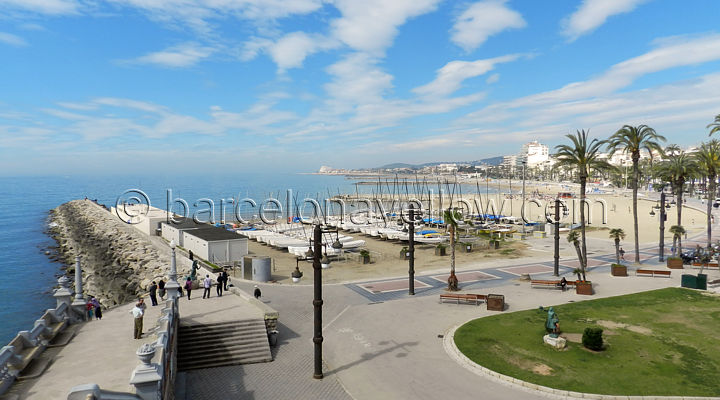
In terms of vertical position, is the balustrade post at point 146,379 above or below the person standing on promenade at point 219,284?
above

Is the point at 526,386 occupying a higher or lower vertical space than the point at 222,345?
lower

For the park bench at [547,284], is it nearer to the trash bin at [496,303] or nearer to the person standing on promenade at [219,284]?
the trash bin at [496,303]

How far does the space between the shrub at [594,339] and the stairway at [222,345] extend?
13105mm

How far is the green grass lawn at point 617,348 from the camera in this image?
46.3ft

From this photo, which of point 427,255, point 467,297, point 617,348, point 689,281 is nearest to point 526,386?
point 617,348

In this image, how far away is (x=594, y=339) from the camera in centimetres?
1664

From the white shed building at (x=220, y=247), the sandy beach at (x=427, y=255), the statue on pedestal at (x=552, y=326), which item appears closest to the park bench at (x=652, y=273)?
the sandy beach at (x=427, y=255)

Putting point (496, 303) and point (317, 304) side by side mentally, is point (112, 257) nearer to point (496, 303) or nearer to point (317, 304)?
point (317, 304)

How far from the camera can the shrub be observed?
1661 centimetres

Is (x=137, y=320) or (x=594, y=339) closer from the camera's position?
(x=137, y=320)

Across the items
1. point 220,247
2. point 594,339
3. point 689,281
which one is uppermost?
point 220,247

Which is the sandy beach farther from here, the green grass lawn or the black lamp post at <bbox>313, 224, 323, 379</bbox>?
the black lamp post at <bbox>313, 224, 323, 379</bbox>

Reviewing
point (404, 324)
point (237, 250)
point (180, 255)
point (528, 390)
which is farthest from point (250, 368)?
point (180, 255)

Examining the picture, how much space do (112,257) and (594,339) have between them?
55459mm
